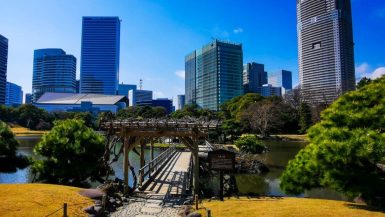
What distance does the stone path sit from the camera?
12.1 m

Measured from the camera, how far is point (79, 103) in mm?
178625

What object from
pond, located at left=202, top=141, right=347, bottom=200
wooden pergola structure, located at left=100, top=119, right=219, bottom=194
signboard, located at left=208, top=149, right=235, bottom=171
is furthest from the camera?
pond, located at left=202, top=141, right=347, bottom=200

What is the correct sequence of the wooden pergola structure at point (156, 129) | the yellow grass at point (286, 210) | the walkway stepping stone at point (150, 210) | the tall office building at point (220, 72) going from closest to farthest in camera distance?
the yellow grass at point (286, 210) < the walkway stepping stone at point (150, 210) < the wooden pergola structure at point (156, 129) < the tall office building at point (220, 72)

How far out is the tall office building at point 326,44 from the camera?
471 feet

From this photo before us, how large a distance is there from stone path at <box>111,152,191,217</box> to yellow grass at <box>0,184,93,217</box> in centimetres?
161

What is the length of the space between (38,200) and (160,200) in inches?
208

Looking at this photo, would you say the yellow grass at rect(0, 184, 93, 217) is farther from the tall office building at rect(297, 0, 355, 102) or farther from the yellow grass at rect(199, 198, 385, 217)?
the tall office building at rect(297, 0, 355, 102)

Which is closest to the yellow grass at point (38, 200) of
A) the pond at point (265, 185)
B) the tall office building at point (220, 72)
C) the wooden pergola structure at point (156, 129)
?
the wooden pergola structure at point (156, 129)

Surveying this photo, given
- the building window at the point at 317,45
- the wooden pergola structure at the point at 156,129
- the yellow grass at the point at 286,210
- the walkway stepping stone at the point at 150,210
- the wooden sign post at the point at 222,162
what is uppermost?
the building window at the point at 317,45

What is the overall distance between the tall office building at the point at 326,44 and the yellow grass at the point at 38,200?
140976 mm

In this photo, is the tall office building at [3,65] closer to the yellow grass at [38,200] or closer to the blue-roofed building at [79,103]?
the blue-roofed building at [79,103]

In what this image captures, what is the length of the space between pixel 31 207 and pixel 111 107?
173545mm

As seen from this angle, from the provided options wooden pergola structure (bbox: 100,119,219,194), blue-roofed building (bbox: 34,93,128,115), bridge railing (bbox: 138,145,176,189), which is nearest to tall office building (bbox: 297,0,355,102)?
blue-roofed building (bbox: 34,93,128,115)

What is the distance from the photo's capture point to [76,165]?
676 inches
